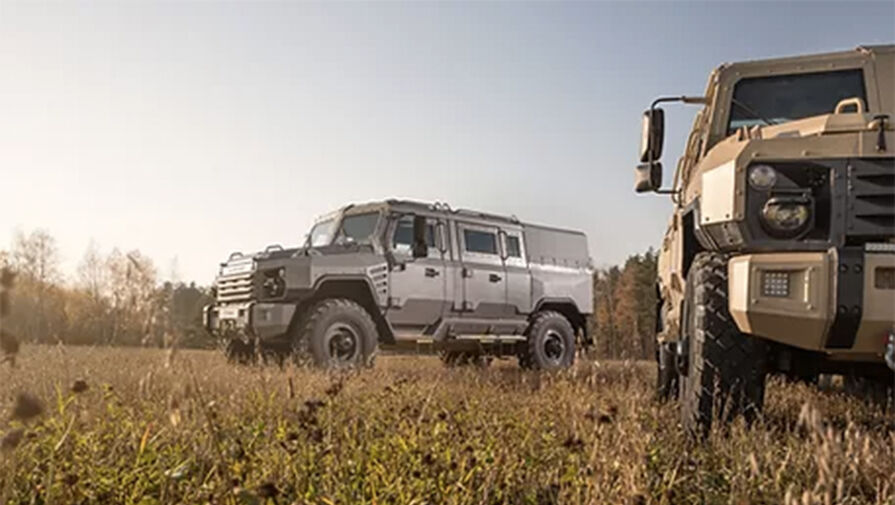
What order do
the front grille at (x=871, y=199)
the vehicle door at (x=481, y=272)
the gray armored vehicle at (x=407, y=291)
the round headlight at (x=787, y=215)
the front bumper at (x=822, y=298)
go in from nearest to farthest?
the front bumper at (x=822, y=298) < the front grille at (x=871, y=199) < the round headlight at (x=787, y=215) < the gray armored vehicle at (x=407, y=291) < the vehicle door at (x=481, y=272)

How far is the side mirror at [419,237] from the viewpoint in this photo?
9898mm

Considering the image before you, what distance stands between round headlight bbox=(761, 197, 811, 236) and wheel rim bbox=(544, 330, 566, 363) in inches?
327

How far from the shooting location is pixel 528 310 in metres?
11.7

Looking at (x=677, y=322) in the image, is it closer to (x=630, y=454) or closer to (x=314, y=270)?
(x=630, y=454)

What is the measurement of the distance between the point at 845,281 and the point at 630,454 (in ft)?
4.95

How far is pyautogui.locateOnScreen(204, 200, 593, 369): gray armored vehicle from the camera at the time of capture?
28.8 feet

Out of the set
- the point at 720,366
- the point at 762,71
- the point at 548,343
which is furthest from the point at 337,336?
the point at 720,366

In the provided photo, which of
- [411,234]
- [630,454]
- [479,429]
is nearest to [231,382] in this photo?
[479,429]

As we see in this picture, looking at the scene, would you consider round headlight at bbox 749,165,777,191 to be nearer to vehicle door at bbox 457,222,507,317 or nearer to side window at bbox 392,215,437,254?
side window at bbox 392,215,437,254

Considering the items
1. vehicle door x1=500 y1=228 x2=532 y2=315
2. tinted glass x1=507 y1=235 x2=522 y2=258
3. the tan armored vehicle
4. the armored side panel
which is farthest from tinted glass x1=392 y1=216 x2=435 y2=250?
the tan armored vehicle

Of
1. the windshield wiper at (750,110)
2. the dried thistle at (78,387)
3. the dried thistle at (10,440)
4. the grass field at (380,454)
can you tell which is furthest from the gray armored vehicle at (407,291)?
the dried thistle at (10,440)

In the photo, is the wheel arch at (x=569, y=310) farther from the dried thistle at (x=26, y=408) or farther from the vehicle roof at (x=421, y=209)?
the dried thistle at (x=26, y=408)

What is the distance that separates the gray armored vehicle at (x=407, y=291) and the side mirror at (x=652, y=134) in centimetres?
422

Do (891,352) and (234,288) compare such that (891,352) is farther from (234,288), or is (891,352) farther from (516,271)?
(516,271)
